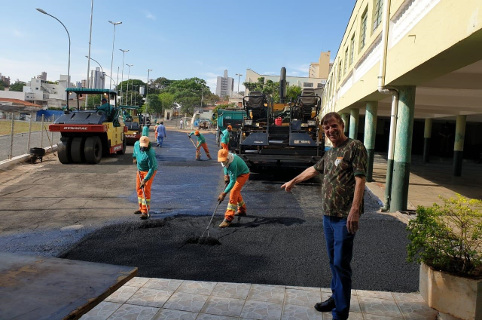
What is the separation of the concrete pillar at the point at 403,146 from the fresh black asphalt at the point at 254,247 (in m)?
0.56

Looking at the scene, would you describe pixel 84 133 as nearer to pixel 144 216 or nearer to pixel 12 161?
pixel 12 161

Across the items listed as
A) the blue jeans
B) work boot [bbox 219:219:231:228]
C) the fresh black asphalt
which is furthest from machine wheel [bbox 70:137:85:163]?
the blue jeans

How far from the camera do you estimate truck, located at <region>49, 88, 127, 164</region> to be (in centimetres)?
1475

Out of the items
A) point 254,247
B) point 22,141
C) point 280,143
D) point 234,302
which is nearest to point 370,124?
point 280,143

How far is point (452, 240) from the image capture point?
3678mm

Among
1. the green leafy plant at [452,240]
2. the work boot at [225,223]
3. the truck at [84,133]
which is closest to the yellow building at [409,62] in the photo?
the green leafy plant at [452,240]

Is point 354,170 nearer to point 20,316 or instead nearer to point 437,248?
point 437,248

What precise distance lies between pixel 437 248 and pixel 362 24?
1047 cm

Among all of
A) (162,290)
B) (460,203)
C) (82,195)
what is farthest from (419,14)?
(82,195)

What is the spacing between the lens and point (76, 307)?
2346mm

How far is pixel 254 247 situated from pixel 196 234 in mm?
1065

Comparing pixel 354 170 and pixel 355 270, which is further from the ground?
pixel 354 170

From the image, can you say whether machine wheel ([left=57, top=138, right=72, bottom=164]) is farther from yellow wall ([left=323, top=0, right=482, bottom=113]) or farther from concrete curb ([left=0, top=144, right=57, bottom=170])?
yellow wall ([left=323, top=0, right=482, bottom=113])

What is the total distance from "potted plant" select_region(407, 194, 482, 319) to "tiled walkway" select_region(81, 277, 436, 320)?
14.9 inches
